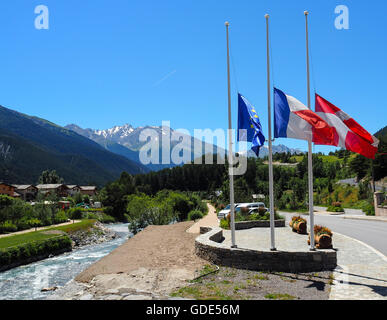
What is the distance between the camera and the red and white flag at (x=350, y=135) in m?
10.7

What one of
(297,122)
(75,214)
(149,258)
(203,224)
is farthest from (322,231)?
(75,214)

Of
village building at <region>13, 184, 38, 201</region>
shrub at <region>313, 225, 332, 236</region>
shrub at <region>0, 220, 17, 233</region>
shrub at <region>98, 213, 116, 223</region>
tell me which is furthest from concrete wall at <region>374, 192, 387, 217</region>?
village building at <region>13, 184, 38, 201</region>

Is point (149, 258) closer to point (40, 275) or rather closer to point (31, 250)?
point (40, 275)

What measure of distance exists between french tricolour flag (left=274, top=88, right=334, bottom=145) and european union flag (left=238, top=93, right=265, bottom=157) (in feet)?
2.68

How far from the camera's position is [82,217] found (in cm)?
6231

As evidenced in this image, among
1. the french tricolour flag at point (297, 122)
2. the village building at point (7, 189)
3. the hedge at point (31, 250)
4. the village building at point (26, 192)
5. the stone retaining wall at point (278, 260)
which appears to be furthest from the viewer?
the village building at point (26, 192)

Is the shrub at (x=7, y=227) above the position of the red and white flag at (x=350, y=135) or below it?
below

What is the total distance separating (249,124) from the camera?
41.7ft

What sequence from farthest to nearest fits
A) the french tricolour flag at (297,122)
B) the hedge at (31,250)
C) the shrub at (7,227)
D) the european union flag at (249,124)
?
the shrub at (7,227), the hedge at (31,250), the european union flag at (249,124), the french tricolour flag at (297,122)

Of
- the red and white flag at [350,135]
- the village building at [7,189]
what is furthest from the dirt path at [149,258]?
the village building at [7,189]

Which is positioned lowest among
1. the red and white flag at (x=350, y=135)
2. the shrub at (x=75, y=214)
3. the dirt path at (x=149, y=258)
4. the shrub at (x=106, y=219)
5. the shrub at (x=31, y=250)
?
the shrub at (x=106, y=219)

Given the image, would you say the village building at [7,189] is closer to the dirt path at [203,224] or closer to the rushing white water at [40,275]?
the rushing white water at [40,275]

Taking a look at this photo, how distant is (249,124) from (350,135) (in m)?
3.59

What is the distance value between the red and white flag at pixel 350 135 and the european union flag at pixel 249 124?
2.42 meters
